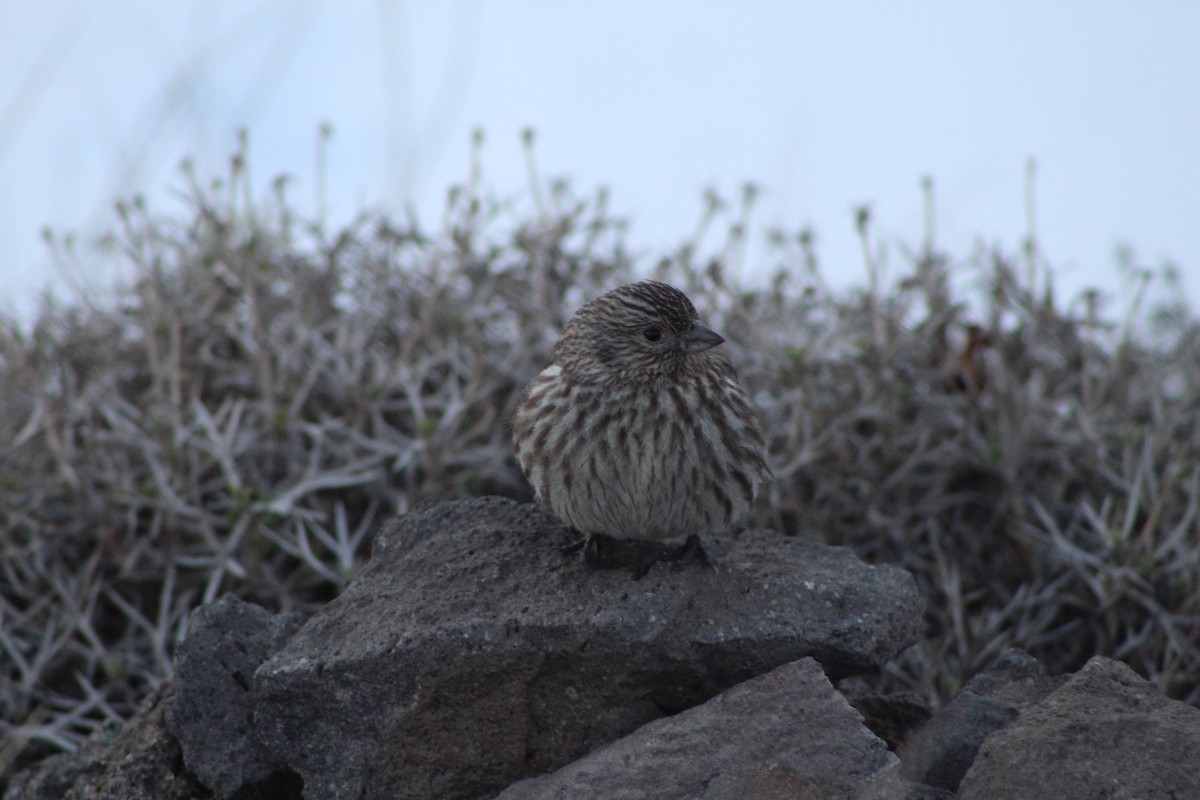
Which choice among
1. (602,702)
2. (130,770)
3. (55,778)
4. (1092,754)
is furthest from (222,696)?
(1092,754)

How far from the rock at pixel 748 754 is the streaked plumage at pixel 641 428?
2.34ft

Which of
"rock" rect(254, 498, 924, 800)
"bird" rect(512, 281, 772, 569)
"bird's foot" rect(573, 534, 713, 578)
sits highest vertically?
"bird" rect(512, 281, 772, 569)

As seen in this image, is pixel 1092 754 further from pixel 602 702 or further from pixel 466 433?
pixel 466 433

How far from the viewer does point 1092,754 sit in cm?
286

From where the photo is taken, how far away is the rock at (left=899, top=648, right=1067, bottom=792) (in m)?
3.24

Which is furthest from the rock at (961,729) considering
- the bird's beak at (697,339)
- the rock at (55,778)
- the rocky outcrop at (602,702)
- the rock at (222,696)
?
the rock at (55,778)

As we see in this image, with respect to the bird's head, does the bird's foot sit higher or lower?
lower

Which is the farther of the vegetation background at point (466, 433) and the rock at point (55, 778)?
the vegetation background at point (466, 433)

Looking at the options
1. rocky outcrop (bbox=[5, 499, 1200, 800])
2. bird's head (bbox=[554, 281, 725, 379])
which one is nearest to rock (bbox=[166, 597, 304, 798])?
rocky outcrop (bbox=[5, 499, 1200, 800])

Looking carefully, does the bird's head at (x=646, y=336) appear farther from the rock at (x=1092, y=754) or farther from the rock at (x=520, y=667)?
the rock at (x=1092, y=754)

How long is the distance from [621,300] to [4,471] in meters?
3.20

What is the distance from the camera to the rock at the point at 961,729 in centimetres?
324

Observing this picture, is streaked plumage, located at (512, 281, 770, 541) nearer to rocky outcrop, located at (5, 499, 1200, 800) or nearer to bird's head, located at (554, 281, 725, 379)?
bird's head, located at (554, 281, 725, 379)

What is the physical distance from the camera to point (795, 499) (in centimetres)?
561
